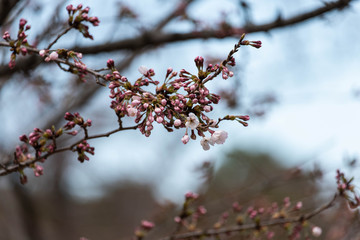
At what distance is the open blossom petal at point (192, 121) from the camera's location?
4.63ft

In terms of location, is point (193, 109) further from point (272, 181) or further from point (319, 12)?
point (272, 181)

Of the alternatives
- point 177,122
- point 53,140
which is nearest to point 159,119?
point 177,122

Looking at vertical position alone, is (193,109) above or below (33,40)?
below

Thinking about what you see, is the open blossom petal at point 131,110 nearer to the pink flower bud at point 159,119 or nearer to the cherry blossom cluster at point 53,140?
the pink flower bud at point 159,119

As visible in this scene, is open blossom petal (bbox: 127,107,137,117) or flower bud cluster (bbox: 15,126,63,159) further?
flower bud cluster (bbox: 15,126,63,159)

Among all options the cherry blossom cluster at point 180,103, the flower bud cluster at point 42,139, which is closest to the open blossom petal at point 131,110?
the cherry blossom cluster at point 180,103

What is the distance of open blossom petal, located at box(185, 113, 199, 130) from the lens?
141cm

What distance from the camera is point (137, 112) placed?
4.89ft

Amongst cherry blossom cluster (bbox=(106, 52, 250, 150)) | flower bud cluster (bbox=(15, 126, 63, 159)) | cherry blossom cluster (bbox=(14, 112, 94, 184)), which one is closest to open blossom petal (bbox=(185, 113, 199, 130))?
cherry blossom cluster (bbox=(106, 52, 250, 150))

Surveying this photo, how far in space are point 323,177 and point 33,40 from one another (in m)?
3.12

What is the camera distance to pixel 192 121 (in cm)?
144

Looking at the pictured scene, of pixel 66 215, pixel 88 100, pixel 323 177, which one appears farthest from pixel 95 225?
pixel 323 177

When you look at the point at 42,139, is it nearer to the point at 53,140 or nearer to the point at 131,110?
the point at 53,140

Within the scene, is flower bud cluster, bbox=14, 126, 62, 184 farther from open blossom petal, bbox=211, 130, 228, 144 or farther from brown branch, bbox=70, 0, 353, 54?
brown branch, bbox=70, 0, 353, 54
